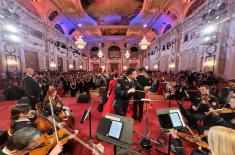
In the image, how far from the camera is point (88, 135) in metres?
3.66

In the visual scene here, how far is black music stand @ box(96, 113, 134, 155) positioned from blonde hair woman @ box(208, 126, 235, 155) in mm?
911

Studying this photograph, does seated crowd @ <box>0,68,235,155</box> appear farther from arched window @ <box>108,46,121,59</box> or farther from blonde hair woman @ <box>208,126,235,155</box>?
arched window @ <box>108,46,121,59</box>

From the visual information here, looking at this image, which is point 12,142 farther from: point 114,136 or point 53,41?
point 53,41

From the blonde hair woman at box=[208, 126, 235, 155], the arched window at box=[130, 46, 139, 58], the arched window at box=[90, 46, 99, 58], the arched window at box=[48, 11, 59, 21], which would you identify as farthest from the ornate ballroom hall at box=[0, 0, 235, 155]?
the arched window at box=[130, 46, 139, 58]

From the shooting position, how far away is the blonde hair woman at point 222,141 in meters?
1.04

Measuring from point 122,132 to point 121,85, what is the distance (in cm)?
187

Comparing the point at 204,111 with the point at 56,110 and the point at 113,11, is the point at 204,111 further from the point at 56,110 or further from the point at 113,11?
the point at 113,11

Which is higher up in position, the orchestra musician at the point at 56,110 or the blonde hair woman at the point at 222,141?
the blonde hair woman at the point at 222,141

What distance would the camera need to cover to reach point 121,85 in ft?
11.7

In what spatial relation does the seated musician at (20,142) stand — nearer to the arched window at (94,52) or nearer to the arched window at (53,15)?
the arched window at (53,15)

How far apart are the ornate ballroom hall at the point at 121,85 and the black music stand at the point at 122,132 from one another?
0.01 metres

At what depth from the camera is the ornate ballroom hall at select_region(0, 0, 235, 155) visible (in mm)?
2205

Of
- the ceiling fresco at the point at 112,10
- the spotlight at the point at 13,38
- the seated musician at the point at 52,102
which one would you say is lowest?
the seated musician at the point at 52,102

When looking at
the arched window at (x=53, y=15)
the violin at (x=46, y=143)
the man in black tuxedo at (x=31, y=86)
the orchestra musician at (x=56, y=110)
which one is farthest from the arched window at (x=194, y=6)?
the arched window at (x=53, y=15)
